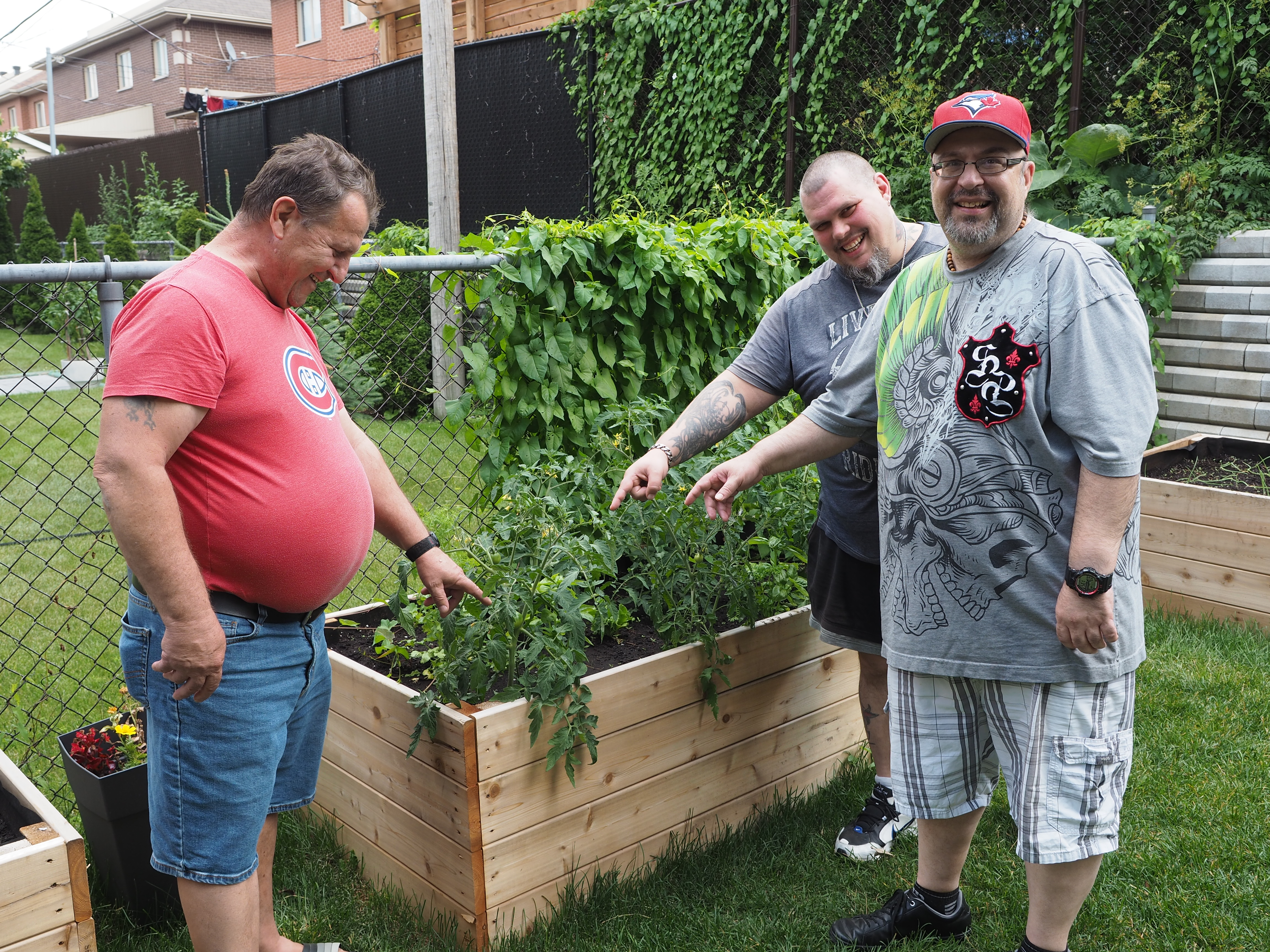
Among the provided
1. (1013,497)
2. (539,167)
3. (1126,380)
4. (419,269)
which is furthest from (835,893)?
→ (539,167)

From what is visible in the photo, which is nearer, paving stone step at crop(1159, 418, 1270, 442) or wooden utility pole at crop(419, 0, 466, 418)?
paving stone step at crop(1159, 418, 1270, 442)

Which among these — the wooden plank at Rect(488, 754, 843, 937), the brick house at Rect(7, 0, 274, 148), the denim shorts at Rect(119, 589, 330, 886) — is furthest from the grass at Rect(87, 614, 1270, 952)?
the brick house at Rect(7, 0, 274, 148)

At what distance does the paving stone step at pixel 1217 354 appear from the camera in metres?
5.43

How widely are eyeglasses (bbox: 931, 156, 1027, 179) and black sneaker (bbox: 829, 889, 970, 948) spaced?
173cm

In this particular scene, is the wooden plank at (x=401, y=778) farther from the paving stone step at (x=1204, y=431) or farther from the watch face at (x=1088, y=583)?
the paving stone step at (x=1204, y=431)

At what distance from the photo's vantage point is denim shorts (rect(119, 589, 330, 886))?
1790mm

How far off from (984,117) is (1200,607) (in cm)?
338

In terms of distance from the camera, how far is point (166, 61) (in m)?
39.0

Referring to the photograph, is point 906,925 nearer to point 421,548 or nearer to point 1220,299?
point 421,548

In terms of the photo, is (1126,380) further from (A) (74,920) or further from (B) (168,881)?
(B) (168,881)

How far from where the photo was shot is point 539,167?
10320mm

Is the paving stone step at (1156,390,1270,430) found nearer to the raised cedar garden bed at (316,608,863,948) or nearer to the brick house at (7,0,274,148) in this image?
the raised cedar garden bed at (316,608,863,948)

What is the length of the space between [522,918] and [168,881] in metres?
0.93

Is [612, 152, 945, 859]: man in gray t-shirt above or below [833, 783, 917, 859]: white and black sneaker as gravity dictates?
above
